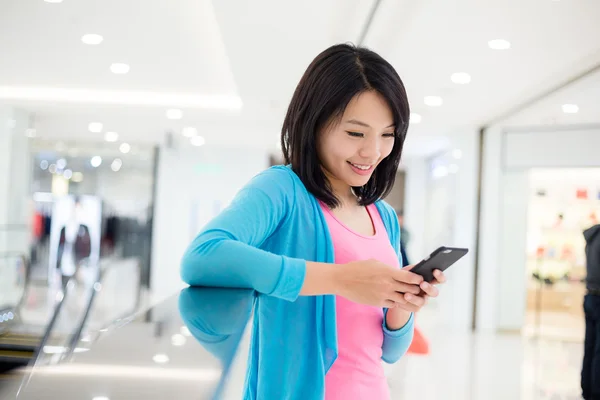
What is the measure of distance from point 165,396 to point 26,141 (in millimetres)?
12020

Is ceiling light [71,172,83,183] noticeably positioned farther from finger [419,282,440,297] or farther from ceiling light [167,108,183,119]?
finger [419,282,440,297]

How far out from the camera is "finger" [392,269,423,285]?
94cm

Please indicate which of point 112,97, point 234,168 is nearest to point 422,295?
point 112,97

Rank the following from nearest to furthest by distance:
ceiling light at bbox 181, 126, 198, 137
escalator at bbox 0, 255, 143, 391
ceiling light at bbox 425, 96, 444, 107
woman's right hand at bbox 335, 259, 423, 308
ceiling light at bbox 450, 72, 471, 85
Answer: woman's right hand at bbox 335, 259, 423, 308 < escalator at bbox 0, 255, 143, 391 < ceiling light at bbox 450, 72, 471, 85 < ceiling light at bbox 425, 96, 444, 107 < ceiling light at bbox 181, 126, 198, 137

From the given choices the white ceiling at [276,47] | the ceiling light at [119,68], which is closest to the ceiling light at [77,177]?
the white ceiling at [276,47]

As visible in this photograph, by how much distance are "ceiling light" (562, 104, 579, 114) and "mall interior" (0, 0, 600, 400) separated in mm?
24

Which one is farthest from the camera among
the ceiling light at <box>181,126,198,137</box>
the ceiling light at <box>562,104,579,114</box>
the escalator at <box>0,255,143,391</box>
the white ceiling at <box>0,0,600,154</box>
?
the ceiling light at <box>181,126,198,137</box>

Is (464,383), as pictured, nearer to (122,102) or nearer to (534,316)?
(534,316)

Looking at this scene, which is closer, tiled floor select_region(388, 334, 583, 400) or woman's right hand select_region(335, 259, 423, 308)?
woman's right hand select_region(335, 259, 423, 308)

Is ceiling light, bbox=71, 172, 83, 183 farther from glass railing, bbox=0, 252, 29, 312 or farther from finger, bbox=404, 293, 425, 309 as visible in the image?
finger, bbox=404, 293, 425, 309

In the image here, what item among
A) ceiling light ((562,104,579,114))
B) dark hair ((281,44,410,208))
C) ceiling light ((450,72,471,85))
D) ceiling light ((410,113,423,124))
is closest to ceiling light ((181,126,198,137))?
ceiling light ((410,113,423,124))

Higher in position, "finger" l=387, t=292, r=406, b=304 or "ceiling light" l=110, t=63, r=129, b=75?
"ceiling light" l=110, t=63, r=129, b=75

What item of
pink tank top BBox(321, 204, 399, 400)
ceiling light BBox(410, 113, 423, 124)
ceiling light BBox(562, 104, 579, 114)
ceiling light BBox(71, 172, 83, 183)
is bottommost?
pink tank top BBox(321, 204, 399, 400)

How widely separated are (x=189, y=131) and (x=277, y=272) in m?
12.4
